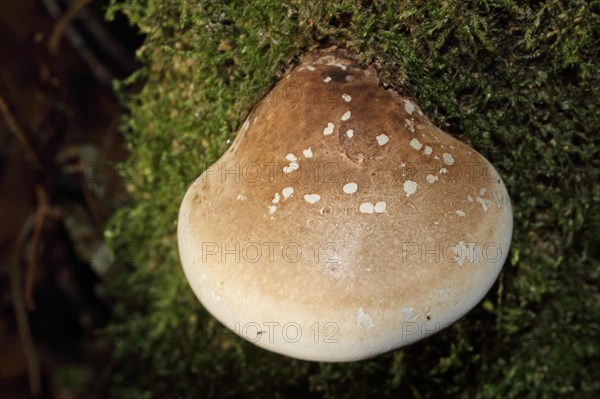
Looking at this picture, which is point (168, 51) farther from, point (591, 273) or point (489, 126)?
point (591, 273)

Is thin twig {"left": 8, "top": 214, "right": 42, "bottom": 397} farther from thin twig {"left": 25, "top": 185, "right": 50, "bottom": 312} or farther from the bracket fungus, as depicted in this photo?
the bracket fungus

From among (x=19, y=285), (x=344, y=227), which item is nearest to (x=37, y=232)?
(x=19, y=285)

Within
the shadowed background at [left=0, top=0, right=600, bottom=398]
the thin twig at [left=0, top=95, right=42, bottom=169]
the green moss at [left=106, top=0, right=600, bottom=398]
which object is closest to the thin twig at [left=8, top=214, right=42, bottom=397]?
the shadowed background at [left=0, top=0, right=600, bottom=398]

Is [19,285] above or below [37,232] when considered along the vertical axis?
below

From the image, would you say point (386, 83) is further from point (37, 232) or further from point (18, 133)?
point (37, 232)

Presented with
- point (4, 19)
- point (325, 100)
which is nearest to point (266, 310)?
point (325, 100)

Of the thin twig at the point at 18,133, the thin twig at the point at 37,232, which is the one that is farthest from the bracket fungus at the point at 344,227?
the thin twig at the point at 37,232
